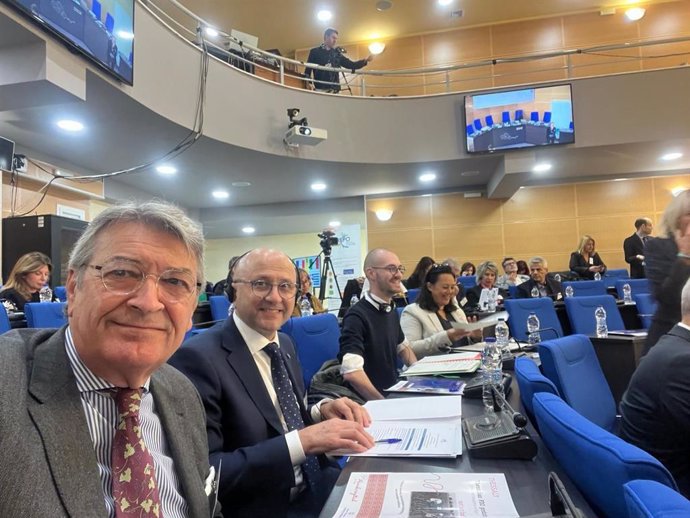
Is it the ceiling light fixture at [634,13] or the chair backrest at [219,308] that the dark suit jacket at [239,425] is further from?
the ceiling light fixture at [634,13]

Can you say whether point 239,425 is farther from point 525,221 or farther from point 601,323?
point 525,221

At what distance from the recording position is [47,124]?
470 centimetres

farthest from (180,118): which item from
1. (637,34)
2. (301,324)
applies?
(637,34)

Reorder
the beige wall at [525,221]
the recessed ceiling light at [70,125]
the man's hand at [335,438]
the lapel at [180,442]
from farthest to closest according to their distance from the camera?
1. the beige wall at [525,221]
2. the recessed ceiling light at [70,125]
3. the man's hand at [335,438]
4. the lapel at [180,442]

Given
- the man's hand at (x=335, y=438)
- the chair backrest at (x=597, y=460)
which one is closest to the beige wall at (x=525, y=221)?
the man's hand at (x=335, y=438)

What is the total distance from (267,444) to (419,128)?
20.4ft

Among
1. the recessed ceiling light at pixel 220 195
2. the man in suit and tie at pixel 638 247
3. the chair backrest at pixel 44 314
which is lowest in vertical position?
the chair backrest at pixel 44 314

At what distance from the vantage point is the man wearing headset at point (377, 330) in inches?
84.0

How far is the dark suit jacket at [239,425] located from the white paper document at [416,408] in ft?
0.79

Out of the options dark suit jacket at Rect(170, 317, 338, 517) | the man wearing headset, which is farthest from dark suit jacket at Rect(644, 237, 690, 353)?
dark suit jacket at Rect(170, 317, 338, 517)

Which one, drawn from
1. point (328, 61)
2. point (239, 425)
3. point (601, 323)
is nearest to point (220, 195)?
point (328, 61)

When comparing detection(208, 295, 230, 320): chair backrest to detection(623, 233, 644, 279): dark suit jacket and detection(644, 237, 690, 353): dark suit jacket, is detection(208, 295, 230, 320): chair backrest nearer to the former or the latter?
detection(644, 237, 690, 353): dark suit jacket

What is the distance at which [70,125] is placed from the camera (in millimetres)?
4746

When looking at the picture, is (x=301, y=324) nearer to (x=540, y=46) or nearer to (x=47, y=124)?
(x=47, y=124)
